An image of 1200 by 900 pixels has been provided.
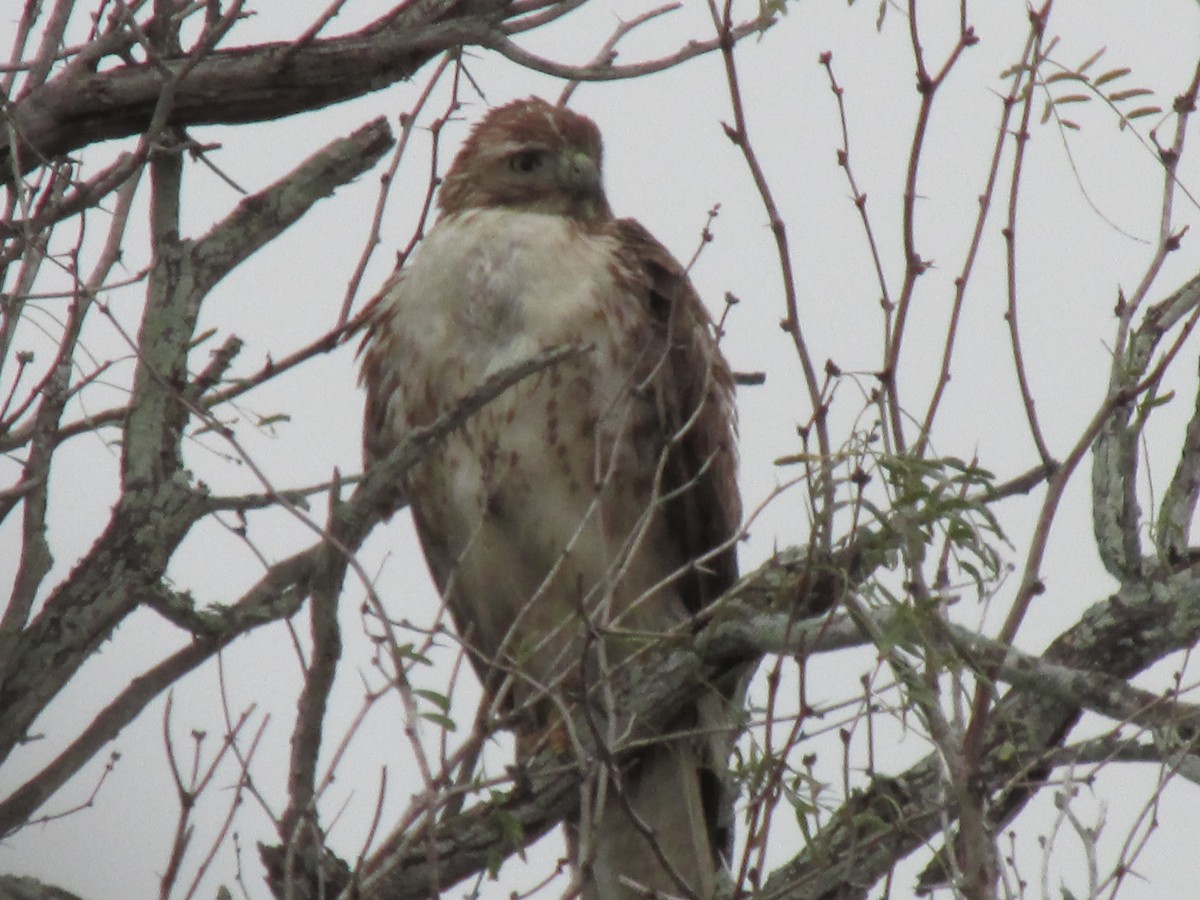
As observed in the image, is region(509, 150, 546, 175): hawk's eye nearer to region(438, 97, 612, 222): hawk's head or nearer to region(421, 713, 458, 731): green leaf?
region(438, 97, 612, 222): hawk's head

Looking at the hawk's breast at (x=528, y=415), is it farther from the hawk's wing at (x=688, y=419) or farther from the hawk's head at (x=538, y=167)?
the hawk's head at (x=538, y=167)

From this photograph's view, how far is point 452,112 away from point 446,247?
0.57 meters

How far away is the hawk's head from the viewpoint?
17.3 feet

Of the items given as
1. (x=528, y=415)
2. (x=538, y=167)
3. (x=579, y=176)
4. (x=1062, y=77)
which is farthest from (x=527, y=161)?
(x=1062, y=77)

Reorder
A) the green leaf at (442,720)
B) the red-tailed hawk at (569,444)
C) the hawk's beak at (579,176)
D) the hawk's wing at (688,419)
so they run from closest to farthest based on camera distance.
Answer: the green leaf at (442,720)
the red-tailed hawk at (569,444)
the hawk's wing at (688,419)
the hawk's beak at (579,176)

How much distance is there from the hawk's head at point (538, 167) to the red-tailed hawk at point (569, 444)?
2.7 inches

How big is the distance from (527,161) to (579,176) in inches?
6.6

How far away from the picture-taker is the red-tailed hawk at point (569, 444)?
187 inches

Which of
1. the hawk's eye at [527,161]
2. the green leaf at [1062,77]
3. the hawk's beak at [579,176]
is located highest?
the hawk's eye at [527,161]

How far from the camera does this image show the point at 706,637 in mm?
4098

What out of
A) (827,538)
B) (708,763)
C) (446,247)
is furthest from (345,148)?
(708,763)

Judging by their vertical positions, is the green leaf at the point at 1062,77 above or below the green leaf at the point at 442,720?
above

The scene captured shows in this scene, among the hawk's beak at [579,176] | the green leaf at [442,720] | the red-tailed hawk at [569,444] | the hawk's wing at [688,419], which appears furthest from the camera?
→ the hawk's beak at [579,176]

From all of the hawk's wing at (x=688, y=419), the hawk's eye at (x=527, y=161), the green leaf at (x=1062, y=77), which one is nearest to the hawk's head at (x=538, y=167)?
the hawk's eye at (x=527, y=161)
